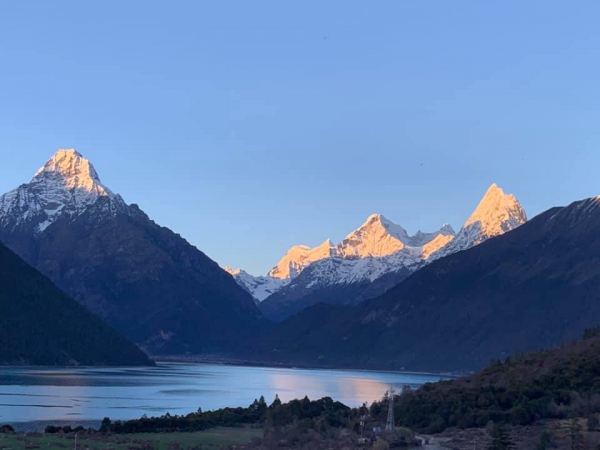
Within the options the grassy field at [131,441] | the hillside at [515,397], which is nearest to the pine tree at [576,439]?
the hillside at [515,397]

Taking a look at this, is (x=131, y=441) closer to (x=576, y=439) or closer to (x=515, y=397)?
(x=515, y=397)

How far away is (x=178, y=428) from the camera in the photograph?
11088 centimetres

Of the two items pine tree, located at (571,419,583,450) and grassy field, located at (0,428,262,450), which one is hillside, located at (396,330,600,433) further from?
grassy field, located at (0,428,262,450)

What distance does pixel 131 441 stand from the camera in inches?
3733

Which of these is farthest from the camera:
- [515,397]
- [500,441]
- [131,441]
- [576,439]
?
[515,397]

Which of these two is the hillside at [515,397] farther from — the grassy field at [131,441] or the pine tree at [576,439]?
the grassy field at [131,441]

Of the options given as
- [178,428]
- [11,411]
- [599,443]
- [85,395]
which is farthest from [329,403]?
[85,395]

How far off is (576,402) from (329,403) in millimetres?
33622

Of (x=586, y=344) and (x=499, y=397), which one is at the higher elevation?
(x=586, y=344)

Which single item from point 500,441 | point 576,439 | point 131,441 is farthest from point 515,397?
point 131,441

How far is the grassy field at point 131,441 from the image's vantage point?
8881cm

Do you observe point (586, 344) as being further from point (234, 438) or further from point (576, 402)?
point (234, 438)

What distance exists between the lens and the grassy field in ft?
291

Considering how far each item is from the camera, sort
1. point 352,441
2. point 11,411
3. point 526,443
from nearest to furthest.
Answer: point 526,443, point 352,441, point 11,411
